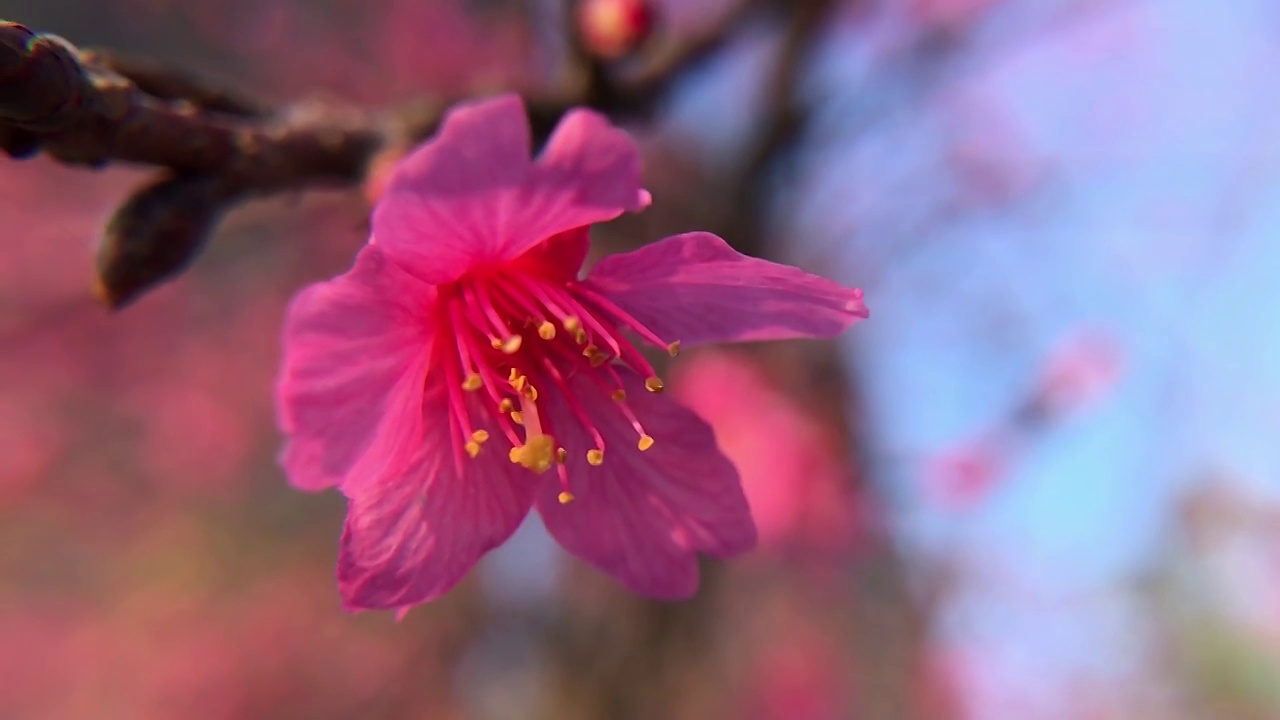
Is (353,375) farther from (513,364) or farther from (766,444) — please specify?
(766,444)

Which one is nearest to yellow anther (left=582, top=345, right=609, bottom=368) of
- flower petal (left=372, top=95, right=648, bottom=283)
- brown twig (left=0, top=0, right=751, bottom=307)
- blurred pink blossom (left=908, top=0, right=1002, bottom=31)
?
flower petal (left=372, top=95, right=648, bottom=283)

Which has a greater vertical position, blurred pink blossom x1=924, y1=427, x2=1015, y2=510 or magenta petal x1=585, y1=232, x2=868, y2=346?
magenta petal x1=585, y1=232, x2=868, y2=346

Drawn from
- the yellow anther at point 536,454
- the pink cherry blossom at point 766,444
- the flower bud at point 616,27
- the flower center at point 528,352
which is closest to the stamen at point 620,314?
the flower center at point 528,352

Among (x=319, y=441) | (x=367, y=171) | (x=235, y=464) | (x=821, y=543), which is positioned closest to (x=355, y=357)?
(x=319, y=441)

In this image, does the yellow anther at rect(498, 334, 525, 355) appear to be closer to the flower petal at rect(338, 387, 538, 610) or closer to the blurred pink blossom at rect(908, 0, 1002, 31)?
the flower petal at rect(338, 387, 538, 610)

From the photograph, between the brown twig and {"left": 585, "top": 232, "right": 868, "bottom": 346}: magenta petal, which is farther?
{"left": 585, "top": 232, "right": 868, "bottom": 346}: magenta petal

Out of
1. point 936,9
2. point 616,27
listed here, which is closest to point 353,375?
point 616,27
